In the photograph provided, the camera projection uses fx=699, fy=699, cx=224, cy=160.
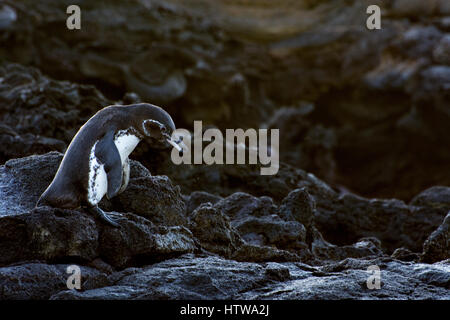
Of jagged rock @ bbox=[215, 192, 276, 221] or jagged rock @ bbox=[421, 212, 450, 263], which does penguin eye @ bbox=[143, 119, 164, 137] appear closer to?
jagged rock @ bbox=[215, 192, 276, 221]

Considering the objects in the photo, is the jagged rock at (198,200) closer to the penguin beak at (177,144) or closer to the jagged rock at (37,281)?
the penguin beak at (177,144)

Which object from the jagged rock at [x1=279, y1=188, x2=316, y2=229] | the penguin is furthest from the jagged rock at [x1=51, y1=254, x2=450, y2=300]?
the jagged rock at [x1=279, y1=188, x2=316, y2=229]

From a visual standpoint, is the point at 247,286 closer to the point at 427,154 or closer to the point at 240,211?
the point at 240,211

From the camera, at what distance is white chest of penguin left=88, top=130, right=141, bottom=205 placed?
5457mm

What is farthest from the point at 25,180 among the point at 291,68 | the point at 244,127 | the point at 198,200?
the point at 291,68

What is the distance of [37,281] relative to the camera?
4.82 metres

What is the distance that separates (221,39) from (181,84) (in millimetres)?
3059

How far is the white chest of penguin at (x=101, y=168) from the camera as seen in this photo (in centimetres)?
546

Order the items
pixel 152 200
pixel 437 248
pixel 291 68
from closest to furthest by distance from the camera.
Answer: pixel 152 200, pixel 437 248, pixel 291 68

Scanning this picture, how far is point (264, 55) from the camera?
23109mm

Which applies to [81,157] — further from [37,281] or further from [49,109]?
[49,109]

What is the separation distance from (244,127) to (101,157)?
15.0 meters

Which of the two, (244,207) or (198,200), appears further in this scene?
(198,200)
